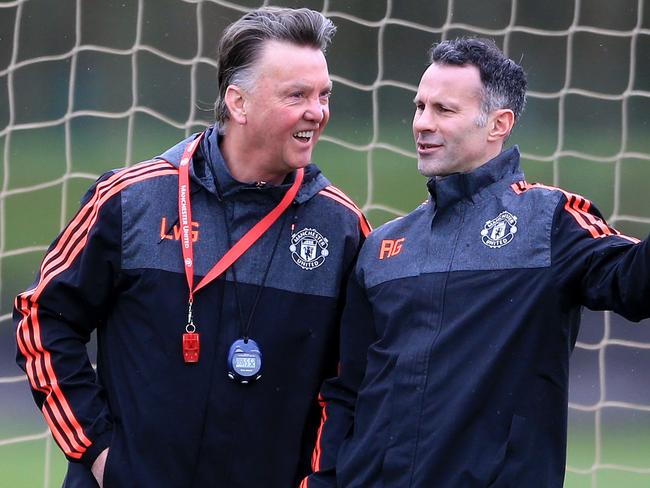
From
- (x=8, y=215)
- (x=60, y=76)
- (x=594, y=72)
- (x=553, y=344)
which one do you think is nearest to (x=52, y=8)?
(x=60, y=76)

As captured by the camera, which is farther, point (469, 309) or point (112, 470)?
point (112, 470)

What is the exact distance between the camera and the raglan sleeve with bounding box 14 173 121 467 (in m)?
3.05

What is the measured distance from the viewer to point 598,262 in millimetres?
2686

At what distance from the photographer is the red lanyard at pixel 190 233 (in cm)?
306

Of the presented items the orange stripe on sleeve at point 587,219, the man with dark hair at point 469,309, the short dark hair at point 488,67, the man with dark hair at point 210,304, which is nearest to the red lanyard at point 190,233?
the man with dark hair at point 210,304

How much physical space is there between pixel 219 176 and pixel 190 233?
146mm

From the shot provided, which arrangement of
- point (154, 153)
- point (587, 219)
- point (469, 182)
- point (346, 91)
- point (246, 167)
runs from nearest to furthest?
point (587, 219) → point (469, 182) → point (246, 167) → point (154, 153) → point (346, 91)

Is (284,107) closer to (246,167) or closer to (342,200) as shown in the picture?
(246,167)

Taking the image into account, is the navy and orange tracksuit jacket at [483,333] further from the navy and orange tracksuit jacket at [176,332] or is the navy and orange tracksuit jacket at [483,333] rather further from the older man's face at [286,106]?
the older man's face at [286,106]

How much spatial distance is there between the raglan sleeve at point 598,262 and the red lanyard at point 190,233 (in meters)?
0.66

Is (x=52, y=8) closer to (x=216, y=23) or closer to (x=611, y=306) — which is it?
(x=216, y=23)

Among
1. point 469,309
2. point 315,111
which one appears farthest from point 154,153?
point 469,309

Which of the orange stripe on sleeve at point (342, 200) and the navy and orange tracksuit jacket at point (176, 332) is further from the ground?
the orange stripe on sleeve at point (342, 200)

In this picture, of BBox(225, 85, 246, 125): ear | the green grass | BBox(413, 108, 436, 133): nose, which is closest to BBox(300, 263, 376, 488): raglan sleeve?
BBox(413, 108, 436, 133): nose
